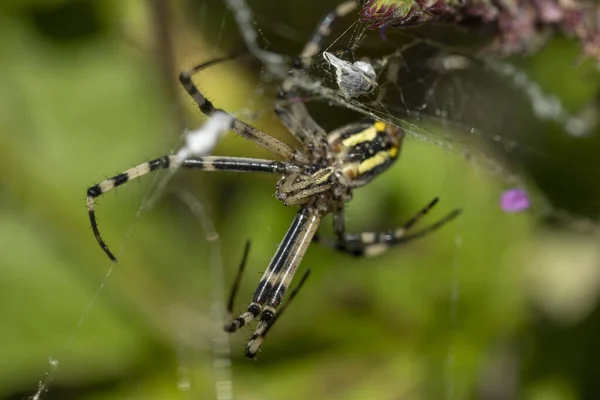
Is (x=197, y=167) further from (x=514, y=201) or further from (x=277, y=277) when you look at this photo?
(x=514, y=201)

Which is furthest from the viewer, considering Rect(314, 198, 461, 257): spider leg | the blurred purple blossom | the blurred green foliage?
the blurred green foliage

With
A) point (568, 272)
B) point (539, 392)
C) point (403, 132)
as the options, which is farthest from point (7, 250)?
point (568, 272)

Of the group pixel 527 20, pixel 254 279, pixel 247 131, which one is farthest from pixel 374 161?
pixel 254 279

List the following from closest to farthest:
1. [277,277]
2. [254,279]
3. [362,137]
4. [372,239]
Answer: [362,137] → [277,277] → [372,239] → [254,279]

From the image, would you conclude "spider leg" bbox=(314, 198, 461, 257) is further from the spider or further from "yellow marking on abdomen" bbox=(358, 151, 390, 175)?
"yellow marking on abdomen" bbox=(358, 151, 390, 175)

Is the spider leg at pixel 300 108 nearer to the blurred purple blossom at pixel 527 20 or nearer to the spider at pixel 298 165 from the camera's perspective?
the spider at pixel 298 165

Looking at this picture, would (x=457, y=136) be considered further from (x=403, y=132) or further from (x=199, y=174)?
(x=199, y=174)

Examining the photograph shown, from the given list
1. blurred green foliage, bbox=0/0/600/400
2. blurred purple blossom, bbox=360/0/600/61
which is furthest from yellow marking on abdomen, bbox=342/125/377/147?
blurred green foliage, bbox=0/0/600/400
